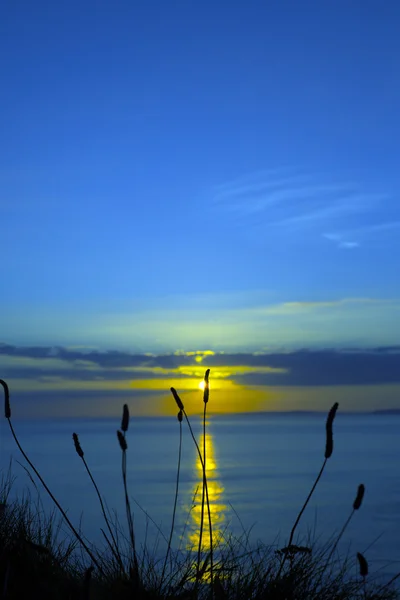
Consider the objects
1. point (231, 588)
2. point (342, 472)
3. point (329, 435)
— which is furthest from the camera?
point (342, 472)

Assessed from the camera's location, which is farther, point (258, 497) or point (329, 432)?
point (258, 497)

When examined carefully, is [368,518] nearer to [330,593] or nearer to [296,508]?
[296,508]

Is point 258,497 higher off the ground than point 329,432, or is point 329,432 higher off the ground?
point 329,432

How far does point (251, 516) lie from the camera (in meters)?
34.5

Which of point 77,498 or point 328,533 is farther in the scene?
point 77,498

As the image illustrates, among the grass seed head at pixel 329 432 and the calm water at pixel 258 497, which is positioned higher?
the grass seed head at pixel 329 432

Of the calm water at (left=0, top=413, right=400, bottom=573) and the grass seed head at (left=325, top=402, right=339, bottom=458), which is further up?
the grass seed head at (left=325, top=402, right=339, bottom=458)

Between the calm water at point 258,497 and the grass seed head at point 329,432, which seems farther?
the calm water at point 258,497

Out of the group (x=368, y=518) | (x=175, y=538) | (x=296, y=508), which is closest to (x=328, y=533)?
(x=175, y=538)

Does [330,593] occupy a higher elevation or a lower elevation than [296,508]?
higher

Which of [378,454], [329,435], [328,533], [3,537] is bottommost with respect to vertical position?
[378,454]

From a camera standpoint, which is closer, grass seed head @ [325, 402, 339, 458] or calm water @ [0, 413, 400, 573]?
grass seed head @ [325, 402, 339, 458]

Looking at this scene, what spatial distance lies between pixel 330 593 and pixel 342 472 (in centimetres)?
5854

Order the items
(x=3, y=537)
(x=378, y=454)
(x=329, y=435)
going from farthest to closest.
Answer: (x=378, y=454) < (x=3, y=537) < (x=329, y=435)
